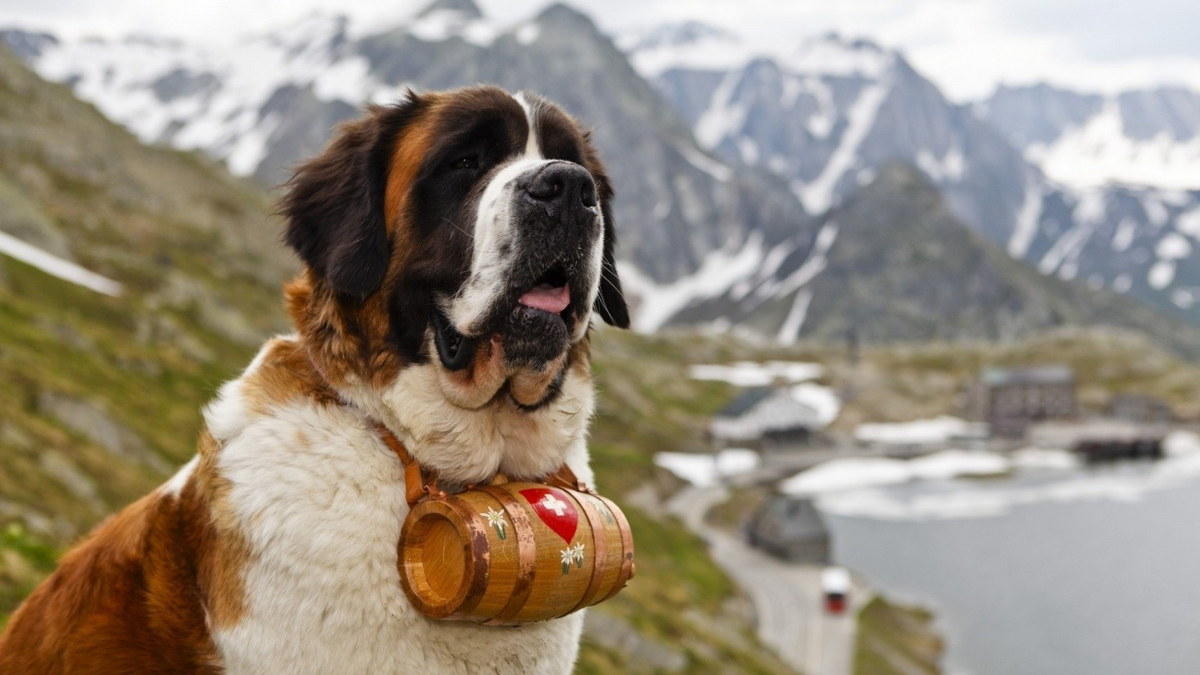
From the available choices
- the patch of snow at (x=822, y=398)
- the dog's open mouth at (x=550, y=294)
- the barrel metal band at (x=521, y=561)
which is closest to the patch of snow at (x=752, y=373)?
the patch of snow at (x=822, y=398)

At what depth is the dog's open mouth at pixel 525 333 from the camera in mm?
5359

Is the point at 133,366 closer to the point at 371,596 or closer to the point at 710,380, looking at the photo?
the point at 371,596

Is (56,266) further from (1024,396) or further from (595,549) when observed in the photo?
(1024,396)

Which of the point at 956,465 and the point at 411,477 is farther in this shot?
the point at 956,465

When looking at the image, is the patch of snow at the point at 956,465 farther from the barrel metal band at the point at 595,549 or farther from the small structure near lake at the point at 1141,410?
the barrel metal band at the point at 595,549

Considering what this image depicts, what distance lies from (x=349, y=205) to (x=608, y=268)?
177 centimetres

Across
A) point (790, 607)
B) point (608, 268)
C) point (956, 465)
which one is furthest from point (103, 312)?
point (956, 465)

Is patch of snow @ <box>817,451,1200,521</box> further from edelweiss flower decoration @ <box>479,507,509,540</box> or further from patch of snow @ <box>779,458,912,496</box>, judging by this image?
edelweiss flower decoration @ <box>479,507,509,540</box>

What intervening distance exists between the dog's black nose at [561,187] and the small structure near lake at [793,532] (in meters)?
71.0

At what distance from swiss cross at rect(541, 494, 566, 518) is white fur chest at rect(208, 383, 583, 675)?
0.74 m

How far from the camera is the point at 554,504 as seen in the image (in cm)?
525

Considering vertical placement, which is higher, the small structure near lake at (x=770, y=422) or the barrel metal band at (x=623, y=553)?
the barrel metal band at (x=623, y=553)

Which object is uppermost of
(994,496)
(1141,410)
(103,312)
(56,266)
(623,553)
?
(623,553)

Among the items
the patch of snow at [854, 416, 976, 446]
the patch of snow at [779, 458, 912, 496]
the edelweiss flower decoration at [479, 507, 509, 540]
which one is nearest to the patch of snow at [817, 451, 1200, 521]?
the patch of snow at [779, 458, 912, 496]
